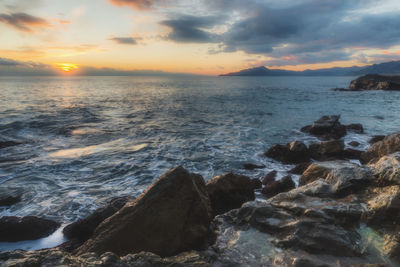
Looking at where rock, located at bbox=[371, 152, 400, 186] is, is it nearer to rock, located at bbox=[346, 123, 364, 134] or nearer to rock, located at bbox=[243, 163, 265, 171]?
rock, located at bbox=[243, 163, 265, 171]

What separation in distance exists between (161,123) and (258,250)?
74.0 ft

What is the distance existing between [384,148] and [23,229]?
1521cm

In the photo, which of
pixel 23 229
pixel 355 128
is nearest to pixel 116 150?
pixel 23 229

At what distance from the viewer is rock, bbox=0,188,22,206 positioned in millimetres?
9438

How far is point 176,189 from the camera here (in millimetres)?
5520

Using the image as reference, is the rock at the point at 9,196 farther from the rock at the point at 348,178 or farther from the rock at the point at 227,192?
the rock at the point at 348,178

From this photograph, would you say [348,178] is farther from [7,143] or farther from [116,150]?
[7,143]

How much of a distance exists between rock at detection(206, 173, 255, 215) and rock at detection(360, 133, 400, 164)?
661 cm

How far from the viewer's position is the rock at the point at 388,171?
19.0 ft

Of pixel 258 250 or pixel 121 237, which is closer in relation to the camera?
pixel 258 250

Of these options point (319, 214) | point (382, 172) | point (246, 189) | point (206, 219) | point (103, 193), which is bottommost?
point (103, 193)

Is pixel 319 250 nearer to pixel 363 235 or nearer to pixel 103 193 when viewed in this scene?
pixel 363 235

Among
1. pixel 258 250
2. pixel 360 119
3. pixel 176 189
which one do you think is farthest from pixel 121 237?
pixel 360 119

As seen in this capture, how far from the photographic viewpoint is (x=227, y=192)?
8.29 meters
